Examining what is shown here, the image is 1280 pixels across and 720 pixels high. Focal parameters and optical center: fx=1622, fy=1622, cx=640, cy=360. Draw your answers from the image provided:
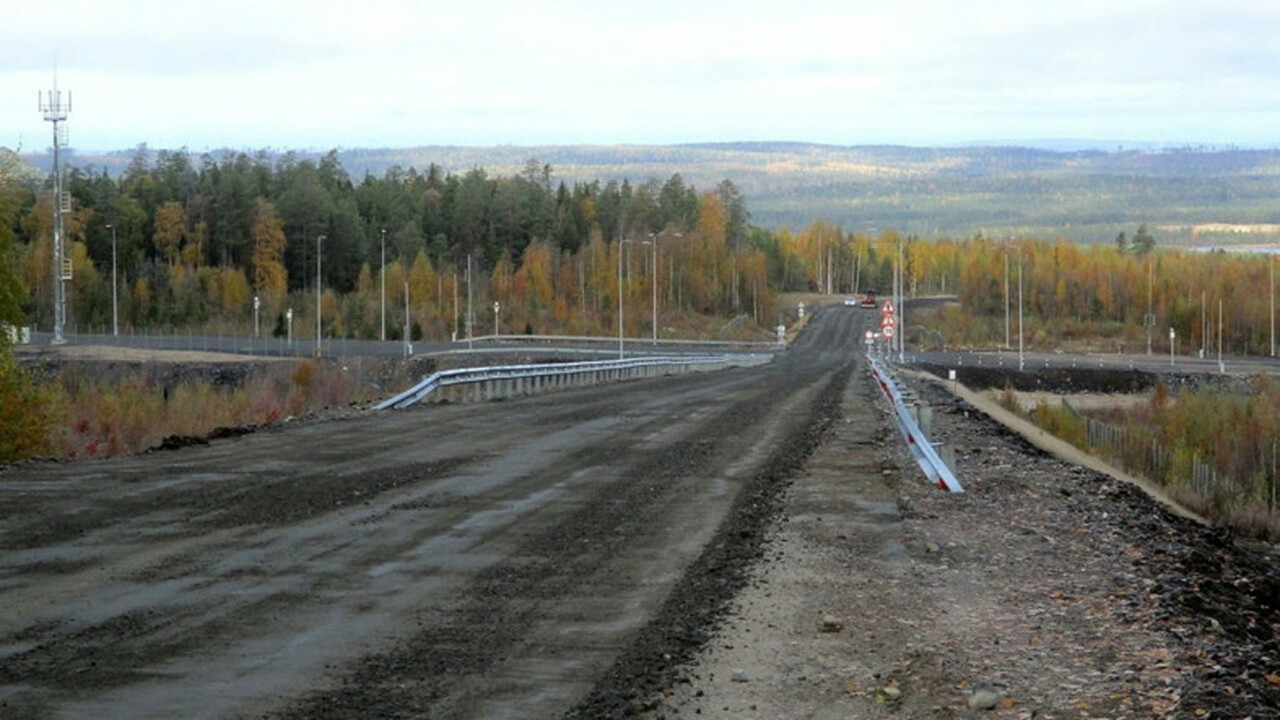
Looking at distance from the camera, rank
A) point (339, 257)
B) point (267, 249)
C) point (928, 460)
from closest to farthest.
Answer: point (928, 460) → point (267, 249) → point (339, 257)

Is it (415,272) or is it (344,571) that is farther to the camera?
(415,272)

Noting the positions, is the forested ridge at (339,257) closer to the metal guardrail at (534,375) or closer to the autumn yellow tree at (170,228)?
the autumn yellow tree at (170,228)

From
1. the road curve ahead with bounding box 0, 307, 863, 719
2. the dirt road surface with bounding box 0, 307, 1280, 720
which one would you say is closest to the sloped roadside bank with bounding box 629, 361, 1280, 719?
the dirt road surface with bounding box 0, 307, 1280, 720

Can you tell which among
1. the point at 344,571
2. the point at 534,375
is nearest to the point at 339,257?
the point at 534,375

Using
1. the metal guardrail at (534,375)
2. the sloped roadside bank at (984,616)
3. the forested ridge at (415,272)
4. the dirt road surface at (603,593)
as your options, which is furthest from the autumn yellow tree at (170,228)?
the sloped roadside bank at (984,616)

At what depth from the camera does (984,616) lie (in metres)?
11.2

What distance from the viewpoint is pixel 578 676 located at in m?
9.13

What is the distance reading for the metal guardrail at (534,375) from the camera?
35406 millimetres

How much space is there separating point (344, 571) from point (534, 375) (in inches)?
1283

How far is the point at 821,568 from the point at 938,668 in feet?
12.1

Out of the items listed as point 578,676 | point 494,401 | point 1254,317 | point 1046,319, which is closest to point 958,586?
point 578,676

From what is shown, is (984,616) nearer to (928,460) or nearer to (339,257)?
(928,460)

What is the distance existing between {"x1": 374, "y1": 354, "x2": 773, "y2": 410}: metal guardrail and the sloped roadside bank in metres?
17.2

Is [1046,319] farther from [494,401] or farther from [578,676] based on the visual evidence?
[578,676]
